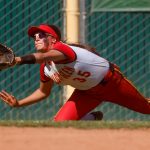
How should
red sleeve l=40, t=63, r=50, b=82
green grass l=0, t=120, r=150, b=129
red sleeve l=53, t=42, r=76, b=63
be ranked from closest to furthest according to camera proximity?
green grass l=0, t=120, r=150, b=129 < red sleeve l=53, t=42, r=76, b=63 < red sleeve l=40, t=63, r=50, b=82

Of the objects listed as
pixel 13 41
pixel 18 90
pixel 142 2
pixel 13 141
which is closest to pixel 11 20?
pixel 13 41

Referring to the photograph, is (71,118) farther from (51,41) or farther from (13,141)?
(13,141)

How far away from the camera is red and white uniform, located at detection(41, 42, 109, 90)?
22.4 feet

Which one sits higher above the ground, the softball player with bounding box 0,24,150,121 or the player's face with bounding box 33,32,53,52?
the player's face with bounding box 33,32,53,52

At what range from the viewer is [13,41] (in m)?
8.75

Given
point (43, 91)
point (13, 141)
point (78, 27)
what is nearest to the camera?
point (13, 141)

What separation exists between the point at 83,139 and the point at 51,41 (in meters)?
1.49

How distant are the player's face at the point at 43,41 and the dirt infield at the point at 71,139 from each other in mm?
1128

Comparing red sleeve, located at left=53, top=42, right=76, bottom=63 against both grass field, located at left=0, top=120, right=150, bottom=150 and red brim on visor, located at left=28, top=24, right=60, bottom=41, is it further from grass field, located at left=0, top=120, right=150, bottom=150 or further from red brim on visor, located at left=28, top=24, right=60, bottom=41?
grass field, located at left=0, top=120, right=150, bottom=150

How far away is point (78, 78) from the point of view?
698 cm

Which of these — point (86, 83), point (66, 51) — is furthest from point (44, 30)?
point (86, 83)

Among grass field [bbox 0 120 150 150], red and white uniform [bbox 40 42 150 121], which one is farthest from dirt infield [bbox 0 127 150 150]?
red and white uniform [bbox 40 42 150 121]

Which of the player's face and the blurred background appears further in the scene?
Result: the blurred background

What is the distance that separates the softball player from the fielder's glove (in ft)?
1.11
